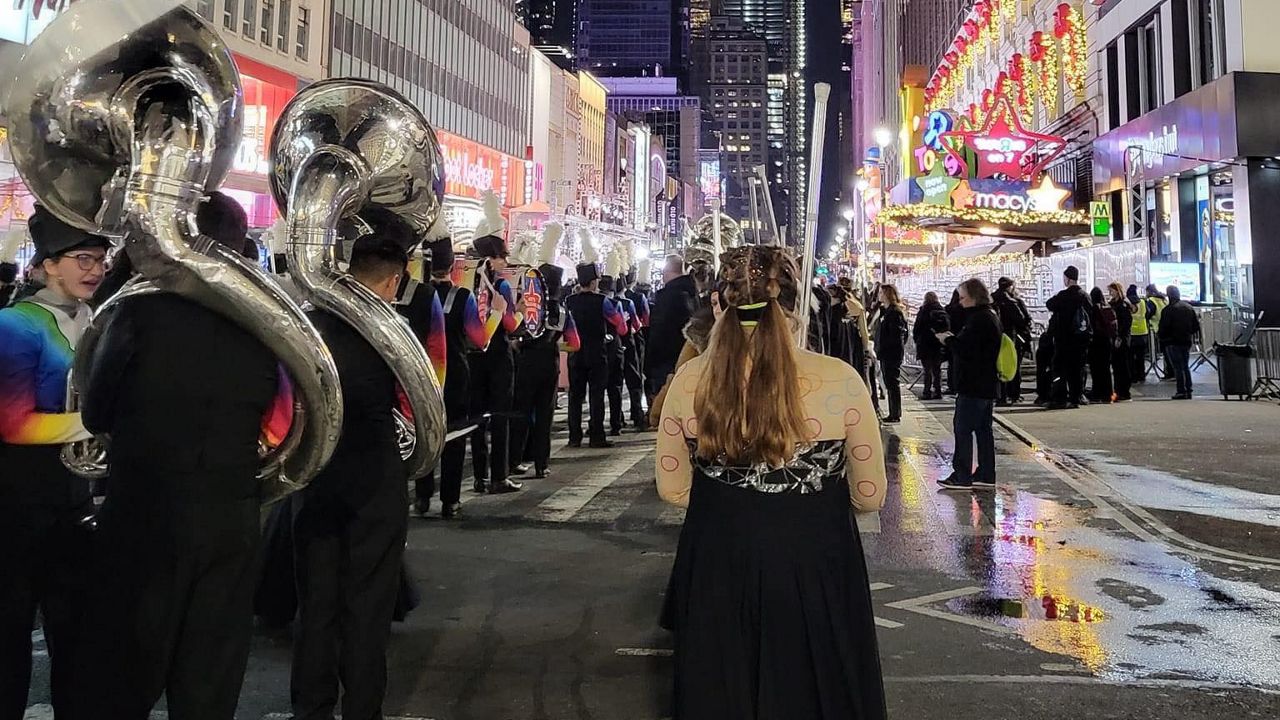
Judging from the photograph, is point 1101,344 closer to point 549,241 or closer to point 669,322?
point 549,241

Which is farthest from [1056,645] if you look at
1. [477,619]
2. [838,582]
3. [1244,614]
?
[477,619]

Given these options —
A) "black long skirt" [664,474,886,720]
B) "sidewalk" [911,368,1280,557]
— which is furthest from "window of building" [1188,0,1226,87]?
"black long skirt" [664,474,886,720]

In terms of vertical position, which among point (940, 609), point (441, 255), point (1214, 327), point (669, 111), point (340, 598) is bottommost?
point (940, 609)

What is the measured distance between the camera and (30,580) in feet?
8.96

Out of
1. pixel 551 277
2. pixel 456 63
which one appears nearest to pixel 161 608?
pixel 551 277

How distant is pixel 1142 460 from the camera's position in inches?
→ 369

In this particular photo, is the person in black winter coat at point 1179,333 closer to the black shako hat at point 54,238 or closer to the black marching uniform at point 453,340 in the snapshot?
the black marching uniform at point 453,340

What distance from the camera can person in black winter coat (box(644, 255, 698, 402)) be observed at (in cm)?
649

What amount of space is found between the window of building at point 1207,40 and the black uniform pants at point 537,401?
62.5ft

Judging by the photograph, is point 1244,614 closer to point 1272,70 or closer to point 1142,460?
point 1142,460

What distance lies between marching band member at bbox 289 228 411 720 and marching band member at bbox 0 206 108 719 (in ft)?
2.34

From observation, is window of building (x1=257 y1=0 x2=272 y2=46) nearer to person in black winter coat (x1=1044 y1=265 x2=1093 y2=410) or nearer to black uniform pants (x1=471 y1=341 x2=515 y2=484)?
person in black winter coat (x1=1044 y1=265 x2=1093 y2=410)

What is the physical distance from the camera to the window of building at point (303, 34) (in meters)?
46.1

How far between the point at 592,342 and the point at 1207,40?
758 inches
